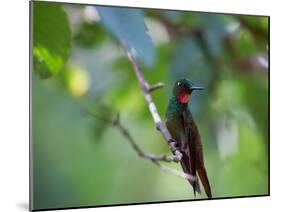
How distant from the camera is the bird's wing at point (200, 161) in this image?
261 cm

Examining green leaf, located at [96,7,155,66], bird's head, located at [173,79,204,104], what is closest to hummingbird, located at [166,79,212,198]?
bird's head, located at [173,79,204,104]

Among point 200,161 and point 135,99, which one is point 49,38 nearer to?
point 135,99

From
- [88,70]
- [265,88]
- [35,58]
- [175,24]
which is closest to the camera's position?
[35,58]

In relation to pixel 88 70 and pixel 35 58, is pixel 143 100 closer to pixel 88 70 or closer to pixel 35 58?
pixel 88 70

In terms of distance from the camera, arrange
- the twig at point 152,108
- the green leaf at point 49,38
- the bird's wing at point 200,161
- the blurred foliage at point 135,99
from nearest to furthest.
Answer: the green leaf at point 49,38
the blurred foliage at point 135,99
the twig at point 152,108
the bird's wing at point 200,161

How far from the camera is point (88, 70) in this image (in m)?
2.44

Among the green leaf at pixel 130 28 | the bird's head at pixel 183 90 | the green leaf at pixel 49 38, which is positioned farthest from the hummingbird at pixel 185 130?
the green leaf at pixel 49 38

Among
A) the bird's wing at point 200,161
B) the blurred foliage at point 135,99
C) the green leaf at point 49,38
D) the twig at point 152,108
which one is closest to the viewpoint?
the green leaf at point 49,38

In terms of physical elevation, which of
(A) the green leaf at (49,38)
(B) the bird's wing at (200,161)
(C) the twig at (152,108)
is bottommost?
(B) the bird's wing at (200,161)

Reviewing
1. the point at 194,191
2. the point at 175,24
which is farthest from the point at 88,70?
the point at 194,191

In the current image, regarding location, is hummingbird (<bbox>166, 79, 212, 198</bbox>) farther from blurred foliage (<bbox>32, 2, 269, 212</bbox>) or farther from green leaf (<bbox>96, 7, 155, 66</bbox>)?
green leaf (<bbox>96, 7, 155, 66</bbox>)

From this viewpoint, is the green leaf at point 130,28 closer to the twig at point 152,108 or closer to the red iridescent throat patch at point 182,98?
the twig at point 152,108

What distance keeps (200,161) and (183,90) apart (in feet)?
1.02
